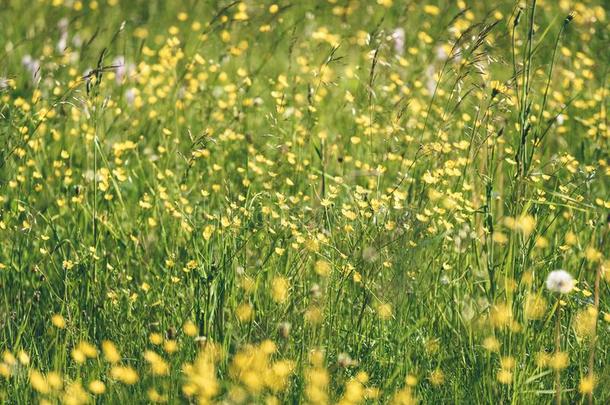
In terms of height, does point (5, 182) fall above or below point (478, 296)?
above

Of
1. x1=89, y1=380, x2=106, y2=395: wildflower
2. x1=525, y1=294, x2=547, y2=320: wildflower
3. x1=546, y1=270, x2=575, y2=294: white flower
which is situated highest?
x1=546, y1=270, x2=575, y2=294: white flower

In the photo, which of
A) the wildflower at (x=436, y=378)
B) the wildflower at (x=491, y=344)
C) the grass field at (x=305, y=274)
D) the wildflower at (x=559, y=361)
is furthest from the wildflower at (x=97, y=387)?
the wildflower at (x=559, y=361)

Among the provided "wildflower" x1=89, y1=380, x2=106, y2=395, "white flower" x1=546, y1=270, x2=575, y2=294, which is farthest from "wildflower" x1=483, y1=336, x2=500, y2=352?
"wildflower" x1=89, y1=380, x2=106, y2=395

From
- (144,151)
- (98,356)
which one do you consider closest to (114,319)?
(98,356)

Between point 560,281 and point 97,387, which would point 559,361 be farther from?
point 97,387

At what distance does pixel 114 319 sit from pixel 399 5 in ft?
12.4

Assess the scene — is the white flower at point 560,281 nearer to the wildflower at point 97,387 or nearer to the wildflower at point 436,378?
the wildflower at point 436,378

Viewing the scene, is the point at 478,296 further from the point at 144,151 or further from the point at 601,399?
the point at 144,151

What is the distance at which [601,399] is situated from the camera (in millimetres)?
2211

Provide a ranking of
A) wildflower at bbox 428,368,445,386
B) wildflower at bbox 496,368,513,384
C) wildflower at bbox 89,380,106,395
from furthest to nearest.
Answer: wildflower at bbox 428,368,445,386, wildflower at bbox 496,368,513,384, wildflower at bbox 89,380,106,395

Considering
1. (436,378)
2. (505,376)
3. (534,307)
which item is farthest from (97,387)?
(534,307)

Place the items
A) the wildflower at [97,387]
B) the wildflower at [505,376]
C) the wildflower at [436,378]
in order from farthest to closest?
the wildflower at [436,378], the wildflower at [505,376], the wildflower at [97,387]

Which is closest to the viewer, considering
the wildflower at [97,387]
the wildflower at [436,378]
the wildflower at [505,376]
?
the wildflower at [97,387]

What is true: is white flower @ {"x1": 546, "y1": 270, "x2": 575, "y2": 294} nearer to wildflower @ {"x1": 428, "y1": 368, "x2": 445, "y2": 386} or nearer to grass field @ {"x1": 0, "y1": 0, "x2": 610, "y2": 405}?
grass field @ {"x1": 0, "y1": 0, "x2": 610, "y2": 405}
